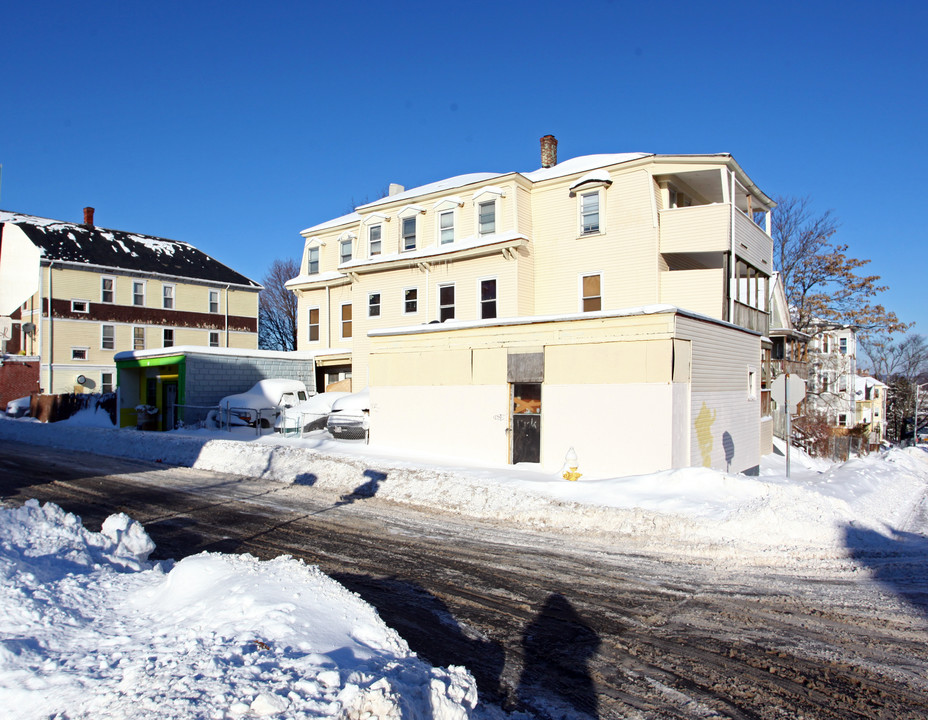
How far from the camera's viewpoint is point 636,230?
75.5 feet

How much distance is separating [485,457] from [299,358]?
15846 mm

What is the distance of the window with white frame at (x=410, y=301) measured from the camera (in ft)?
92.6

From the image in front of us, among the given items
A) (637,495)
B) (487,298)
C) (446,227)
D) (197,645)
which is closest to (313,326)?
(446,227)

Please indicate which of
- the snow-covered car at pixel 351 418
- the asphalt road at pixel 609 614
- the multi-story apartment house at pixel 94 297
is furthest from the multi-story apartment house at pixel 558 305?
the multi-story apartment house at pixel 94 297

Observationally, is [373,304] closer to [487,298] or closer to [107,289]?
[487,298]

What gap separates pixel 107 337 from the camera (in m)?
40.1

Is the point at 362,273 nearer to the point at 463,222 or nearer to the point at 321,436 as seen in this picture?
the point at 463,222

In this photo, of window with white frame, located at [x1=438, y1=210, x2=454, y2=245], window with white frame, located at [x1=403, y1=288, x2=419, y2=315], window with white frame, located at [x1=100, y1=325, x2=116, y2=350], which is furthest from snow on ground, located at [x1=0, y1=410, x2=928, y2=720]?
window with white frame, located at [x1=100, y1=325, x2=116, y2=350]

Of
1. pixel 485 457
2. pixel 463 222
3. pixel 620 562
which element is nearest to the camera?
pixel 620 562

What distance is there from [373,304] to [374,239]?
3.10 meters

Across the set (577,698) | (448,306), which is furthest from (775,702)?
(448,306)

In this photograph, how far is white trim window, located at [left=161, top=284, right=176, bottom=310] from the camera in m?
43.0

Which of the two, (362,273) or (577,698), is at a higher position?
(362,273)

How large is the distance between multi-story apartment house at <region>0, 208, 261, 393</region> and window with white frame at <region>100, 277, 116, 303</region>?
0.21 ft
